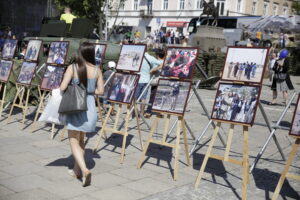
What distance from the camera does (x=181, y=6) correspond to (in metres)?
53.1

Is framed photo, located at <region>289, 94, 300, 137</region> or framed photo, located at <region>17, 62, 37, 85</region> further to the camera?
framed photo, located at <region>17, 62, 37, 85</region>

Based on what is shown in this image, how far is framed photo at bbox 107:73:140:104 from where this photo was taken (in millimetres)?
6348

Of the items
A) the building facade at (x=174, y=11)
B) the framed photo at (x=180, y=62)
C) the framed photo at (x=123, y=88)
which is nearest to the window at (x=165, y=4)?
the building facade at (x=174, y=11)

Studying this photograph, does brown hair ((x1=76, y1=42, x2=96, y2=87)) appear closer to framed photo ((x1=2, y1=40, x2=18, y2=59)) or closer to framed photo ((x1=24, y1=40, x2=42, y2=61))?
framed photo ((x1=24, y1=40, x2=42, y2=61))

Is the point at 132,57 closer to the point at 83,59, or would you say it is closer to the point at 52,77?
the point at 83,59

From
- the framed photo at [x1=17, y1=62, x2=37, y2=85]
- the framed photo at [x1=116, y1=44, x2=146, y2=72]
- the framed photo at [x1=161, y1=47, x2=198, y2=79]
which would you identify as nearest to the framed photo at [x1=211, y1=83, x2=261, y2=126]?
the framed photo at [x1=161, y1=47, x2=198, y2=79]

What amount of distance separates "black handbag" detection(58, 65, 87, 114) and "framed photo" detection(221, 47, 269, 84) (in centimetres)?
174

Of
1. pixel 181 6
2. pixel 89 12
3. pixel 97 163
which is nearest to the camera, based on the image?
pixel 97 163

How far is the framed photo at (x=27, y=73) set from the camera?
8.22 m

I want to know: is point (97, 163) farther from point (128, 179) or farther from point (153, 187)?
point (153, 187)

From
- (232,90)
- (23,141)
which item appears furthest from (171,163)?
(23,141)

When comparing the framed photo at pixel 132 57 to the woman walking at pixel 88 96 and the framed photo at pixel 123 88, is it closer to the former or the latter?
the framed photo at pixel 123 88

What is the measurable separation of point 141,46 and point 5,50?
13.0 ft

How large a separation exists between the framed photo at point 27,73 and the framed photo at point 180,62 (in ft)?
10.8
